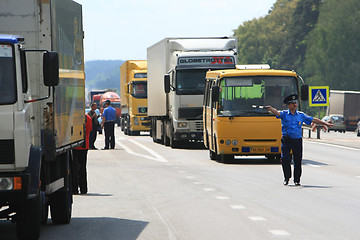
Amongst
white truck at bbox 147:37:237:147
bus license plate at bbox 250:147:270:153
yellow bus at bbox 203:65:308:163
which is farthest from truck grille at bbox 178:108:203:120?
bus license plate at bbox 250:147:270:153

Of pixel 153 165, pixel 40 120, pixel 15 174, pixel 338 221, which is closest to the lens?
pixel 15 174

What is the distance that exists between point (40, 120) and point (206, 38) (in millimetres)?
23878

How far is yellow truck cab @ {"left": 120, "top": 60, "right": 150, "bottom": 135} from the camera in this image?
4862 centimetres

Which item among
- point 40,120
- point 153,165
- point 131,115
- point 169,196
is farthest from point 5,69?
point 131,115

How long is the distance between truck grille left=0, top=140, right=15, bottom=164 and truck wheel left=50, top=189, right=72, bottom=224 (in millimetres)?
2402

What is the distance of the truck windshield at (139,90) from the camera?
4869 centimetres

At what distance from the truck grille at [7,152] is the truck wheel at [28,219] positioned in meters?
0.57

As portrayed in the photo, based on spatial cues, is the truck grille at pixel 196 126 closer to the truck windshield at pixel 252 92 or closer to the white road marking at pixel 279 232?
the truck windshield at pixel 252 92

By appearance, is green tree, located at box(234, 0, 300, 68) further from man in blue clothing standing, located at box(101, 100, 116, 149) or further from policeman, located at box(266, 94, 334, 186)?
policeman, located at box(266, 94, 334, 186)

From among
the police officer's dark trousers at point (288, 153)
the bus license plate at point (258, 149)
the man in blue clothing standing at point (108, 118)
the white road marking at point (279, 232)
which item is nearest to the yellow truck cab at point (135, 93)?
the man in blue clothing standing at point (108, 118)

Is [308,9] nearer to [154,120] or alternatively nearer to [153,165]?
[154,120]

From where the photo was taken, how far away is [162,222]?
12.2m

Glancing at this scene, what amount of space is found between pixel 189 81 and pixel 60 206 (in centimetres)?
2109

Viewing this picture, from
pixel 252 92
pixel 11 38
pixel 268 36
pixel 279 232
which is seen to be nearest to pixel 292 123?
pixel 279 232
